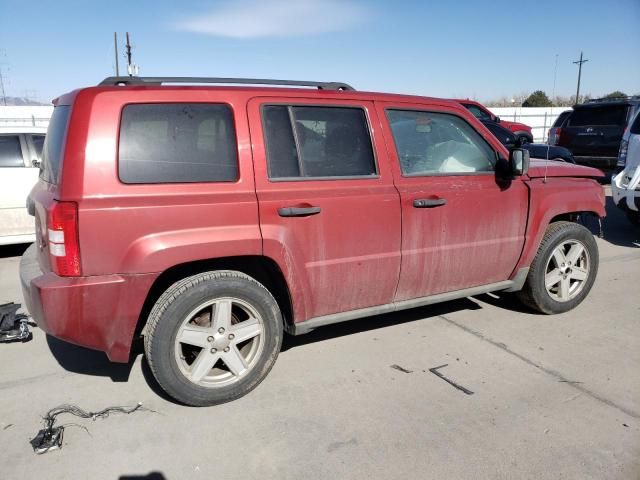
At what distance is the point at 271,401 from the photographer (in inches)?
120

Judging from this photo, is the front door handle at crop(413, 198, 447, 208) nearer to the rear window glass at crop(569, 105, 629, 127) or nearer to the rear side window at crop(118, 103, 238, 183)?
the rear side window at crop(118, 103, 238, 183)

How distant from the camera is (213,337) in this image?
296 centimetres

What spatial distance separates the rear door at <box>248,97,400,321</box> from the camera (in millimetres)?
2986

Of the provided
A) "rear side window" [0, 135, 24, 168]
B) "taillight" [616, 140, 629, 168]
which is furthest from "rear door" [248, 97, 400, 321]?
"taillight" [616, 140, 629, 168]

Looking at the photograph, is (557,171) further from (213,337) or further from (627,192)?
(627,192)

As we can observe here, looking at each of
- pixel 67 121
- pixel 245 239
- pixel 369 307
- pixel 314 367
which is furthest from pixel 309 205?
pixel 67 121

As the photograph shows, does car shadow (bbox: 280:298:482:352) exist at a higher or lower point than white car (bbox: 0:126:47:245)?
lower

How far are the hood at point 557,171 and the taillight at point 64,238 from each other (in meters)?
3.38

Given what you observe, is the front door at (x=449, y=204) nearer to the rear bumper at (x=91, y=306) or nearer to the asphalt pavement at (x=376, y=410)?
the asphalt pavement at (x=376, y=410)

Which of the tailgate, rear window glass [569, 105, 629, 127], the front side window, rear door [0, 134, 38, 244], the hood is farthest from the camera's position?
rear window glass [569, 105, 629, 127]

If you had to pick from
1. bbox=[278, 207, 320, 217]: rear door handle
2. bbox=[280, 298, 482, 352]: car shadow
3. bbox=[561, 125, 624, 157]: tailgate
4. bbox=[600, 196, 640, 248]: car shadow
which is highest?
bbox=[561, 125, 624, 157]: tailgate

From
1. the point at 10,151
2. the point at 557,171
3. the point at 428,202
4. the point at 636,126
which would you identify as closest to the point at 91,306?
Result: the point at 428,202

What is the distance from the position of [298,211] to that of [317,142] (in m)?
0.52

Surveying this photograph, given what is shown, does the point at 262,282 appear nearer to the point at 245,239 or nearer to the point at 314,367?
the point at 245,239
